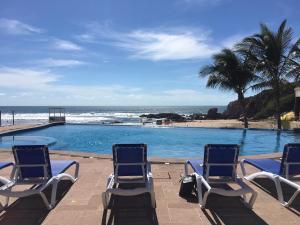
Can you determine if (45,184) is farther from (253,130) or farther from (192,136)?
(253,130)

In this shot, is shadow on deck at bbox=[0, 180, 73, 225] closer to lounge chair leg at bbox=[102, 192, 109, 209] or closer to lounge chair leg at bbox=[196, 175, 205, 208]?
lounge chair leg at bbox=[102, 192, 109, 209]

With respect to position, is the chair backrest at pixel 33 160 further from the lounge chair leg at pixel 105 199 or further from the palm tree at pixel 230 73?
the palm tree at pixel 230 73

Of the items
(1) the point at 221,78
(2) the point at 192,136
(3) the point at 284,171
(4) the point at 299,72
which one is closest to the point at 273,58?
(4) the point at 299,72

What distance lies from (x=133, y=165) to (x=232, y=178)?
1425 mm

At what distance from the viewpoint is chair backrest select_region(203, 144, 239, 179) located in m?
4.64

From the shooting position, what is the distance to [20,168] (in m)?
4.77

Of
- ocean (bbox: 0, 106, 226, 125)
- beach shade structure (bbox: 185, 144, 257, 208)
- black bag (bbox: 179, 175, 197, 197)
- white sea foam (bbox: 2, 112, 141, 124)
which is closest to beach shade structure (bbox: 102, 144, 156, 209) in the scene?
black bag (bbox: 179, 175, 197, 197)

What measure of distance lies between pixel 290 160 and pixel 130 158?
2331 mm

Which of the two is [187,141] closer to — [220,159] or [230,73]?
[230,73]

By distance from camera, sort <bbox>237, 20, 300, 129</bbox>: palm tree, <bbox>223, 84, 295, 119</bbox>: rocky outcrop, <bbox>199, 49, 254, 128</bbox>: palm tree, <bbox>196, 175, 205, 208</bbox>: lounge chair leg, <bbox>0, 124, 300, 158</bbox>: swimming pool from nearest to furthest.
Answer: <bbox>196, 175, 205, 208</bbox>: lounge chair leg, <bbox>0, 124, 300, 158</bbox>: swimming pool, <bbox>237, 20, 300, 129</bbox>: palm tree, <bbox>199, 49, 254, 128</bbox>: palm tree, <bbox>223, 84, 295, 119</bbox>: rocky outcrop

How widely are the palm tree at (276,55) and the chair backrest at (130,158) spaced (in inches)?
545

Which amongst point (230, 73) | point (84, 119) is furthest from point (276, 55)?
point (84, 119)

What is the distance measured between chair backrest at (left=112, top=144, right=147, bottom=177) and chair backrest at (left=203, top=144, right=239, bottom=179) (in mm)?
859

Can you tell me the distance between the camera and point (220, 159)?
4.70 meters
